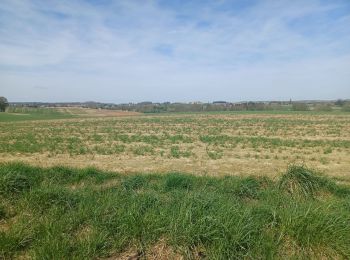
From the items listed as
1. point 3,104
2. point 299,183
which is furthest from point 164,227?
point 3,104

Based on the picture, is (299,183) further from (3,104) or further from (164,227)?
(3,104)

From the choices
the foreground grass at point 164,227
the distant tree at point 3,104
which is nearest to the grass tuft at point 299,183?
the foreground grass at point 164,227

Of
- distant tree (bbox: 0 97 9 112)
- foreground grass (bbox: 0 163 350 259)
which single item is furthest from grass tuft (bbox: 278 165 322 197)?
distant tree (bbox: 0 97 9 112)

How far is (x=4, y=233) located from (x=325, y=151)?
1676 cm

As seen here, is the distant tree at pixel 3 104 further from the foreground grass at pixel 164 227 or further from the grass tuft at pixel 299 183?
the grass tuft at pixel 299 183

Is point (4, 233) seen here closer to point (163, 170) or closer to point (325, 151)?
point (163, 170)

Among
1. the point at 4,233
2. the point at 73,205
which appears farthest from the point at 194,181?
the point at 4,233

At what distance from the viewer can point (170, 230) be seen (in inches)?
173

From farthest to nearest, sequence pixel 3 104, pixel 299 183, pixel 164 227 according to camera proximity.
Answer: pixel 3 104
pixel 299 183
pixel 164 227

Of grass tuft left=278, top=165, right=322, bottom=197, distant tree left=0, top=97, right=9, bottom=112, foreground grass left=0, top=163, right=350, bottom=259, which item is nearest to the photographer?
foreground grass left=0, top=163, right=350, bottom=259

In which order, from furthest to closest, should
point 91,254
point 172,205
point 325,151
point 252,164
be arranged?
point 325,151
point 252,164
point 172,205
point 91,254

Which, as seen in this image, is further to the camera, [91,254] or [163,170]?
[163,170]

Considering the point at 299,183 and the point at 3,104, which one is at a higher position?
the point at 3,104

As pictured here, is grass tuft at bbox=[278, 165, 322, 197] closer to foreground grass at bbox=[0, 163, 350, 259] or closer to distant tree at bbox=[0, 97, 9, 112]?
foreground grass at bbox=[0, 163, 350, 259]
